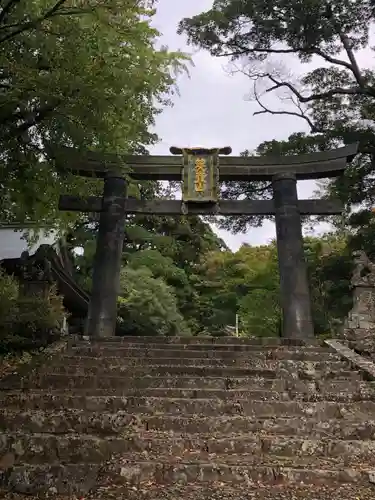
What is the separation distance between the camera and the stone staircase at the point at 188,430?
13.3ft

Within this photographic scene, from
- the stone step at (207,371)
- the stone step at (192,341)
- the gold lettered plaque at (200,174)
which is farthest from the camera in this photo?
the gold lettered plaque at (200,174)

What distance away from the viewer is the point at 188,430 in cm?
517

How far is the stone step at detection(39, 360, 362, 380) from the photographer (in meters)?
6.98

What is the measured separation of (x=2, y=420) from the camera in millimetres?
5180

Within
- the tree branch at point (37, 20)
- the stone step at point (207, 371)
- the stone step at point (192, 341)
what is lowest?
the stone step at point (207, 371)

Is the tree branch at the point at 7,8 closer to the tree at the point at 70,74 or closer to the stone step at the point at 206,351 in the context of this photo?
the tree at the point at 70,74

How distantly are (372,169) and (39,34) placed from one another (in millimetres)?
11646

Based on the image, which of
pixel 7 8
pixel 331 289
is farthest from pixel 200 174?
pixel 7 8

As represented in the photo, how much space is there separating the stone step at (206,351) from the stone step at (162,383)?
1428 mm

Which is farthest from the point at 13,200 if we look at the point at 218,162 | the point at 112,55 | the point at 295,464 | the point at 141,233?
the point at 141,233

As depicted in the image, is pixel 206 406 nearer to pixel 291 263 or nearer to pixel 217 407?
pixel 217 407

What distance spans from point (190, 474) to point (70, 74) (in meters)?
5.14

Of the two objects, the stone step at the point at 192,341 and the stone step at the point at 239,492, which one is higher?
the stone step at the point at 192,341

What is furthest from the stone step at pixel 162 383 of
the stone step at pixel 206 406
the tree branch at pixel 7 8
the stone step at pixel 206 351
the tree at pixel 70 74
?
the tree branch at pixel 7 8
